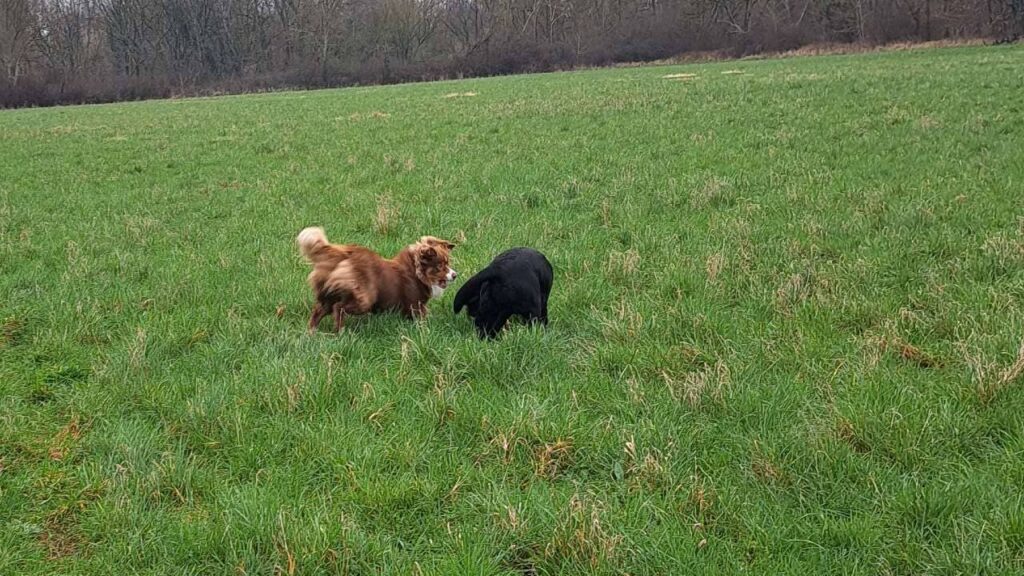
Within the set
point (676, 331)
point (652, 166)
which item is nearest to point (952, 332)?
point (676, 331)

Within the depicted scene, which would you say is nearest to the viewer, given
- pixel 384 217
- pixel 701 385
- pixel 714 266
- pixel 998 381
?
pixel 998 381

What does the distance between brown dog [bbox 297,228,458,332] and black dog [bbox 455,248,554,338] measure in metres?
0.44

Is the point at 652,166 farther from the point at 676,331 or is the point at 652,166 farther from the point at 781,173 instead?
the point at 676,331

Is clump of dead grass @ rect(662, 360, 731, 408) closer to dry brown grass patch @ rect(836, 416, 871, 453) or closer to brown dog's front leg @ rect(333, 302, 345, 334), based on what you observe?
dry brown grass patch @ rect(836, 416, 871, 453)

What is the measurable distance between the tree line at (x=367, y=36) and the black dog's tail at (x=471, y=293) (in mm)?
55080

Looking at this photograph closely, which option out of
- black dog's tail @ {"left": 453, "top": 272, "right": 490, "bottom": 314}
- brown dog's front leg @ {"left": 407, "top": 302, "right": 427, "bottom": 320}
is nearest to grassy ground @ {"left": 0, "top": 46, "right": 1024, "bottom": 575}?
brown dog's front leg @ {"left": 407, "top": 302, "right": 427, "bottom": 320}

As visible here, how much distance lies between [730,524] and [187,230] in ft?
26.1

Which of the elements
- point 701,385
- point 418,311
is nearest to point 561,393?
point 701,385

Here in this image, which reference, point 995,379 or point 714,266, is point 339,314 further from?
point 995,379

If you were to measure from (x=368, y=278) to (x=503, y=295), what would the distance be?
109 cm

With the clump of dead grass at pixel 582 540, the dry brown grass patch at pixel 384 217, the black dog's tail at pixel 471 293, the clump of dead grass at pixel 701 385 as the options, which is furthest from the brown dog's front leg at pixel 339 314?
the dry brown grass patch at pixel 384 217

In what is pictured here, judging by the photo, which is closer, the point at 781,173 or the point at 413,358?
the point at 413,358

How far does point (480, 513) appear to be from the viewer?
3.01 m

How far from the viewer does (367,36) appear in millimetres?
73062
